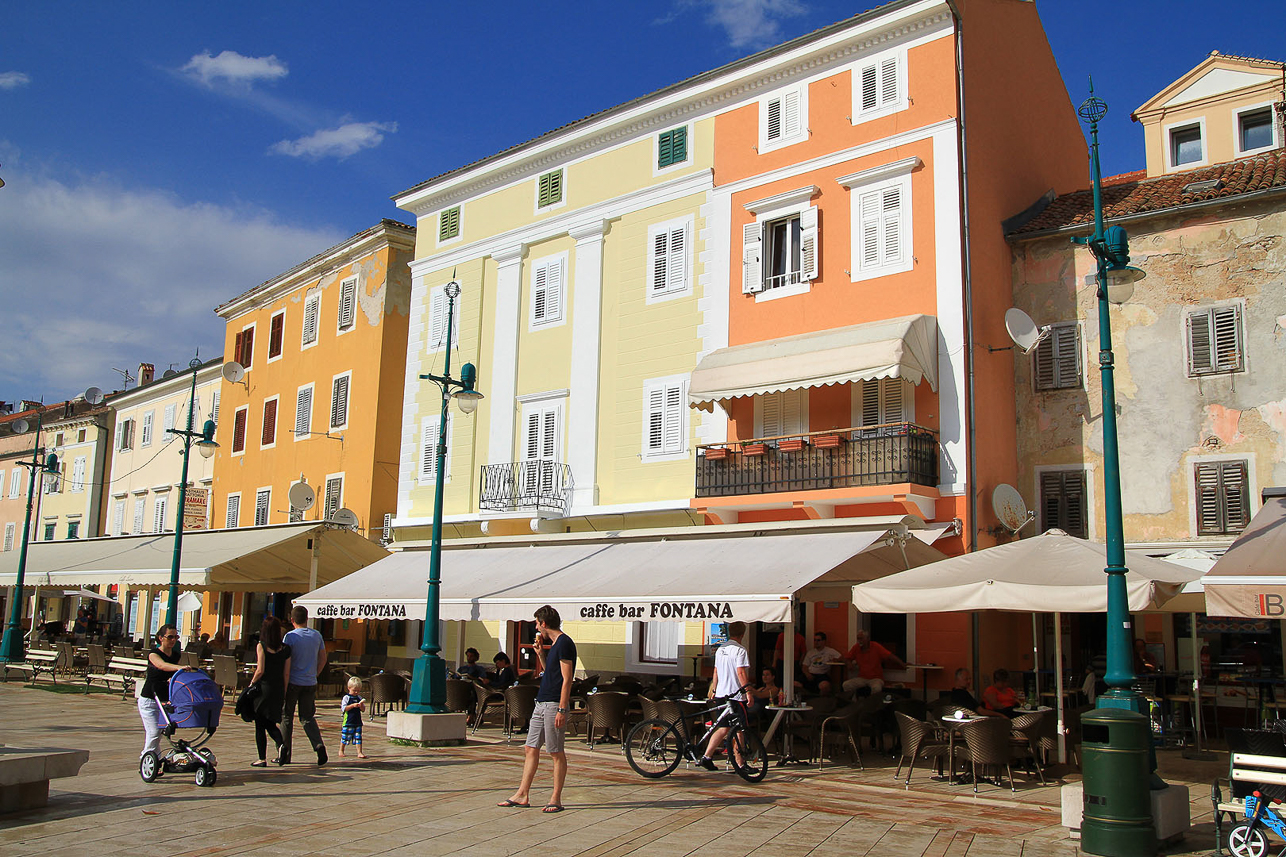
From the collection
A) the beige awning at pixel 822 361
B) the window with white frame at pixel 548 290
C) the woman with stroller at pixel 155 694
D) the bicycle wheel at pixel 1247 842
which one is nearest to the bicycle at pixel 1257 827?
the bicycle wheel at pixel 1247 842

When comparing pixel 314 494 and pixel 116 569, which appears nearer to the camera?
pixel 116 569

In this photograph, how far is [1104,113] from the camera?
10.2 meters

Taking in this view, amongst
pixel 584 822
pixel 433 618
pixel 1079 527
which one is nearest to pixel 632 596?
pixel 433 618

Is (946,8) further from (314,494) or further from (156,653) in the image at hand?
(314,494)

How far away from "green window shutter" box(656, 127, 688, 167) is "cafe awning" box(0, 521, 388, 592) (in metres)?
10.0

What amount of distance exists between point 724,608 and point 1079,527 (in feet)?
22.4

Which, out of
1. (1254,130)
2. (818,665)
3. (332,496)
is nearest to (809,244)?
(818,665)

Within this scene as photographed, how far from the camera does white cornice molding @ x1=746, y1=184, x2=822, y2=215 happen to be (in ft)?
58.5

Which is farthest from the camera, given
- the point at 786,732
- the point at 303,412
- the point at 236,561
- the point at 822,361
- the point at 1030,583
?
the point at 303,412

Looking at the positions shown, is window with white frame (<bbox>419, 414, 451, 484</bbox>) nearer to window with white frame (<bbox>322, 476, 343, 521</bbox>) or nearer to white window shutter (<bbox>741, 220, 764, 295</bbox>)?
window with white frame (<bbox>322, 476, 343, 521</bbox>)

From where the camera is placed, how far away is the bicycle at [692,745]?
1128 centimetres

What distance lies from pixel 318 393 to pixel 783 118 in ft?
49.4

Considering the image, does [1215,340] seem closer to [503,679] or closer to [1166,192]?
[1166,192]

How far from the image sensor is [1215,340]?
15641mm
